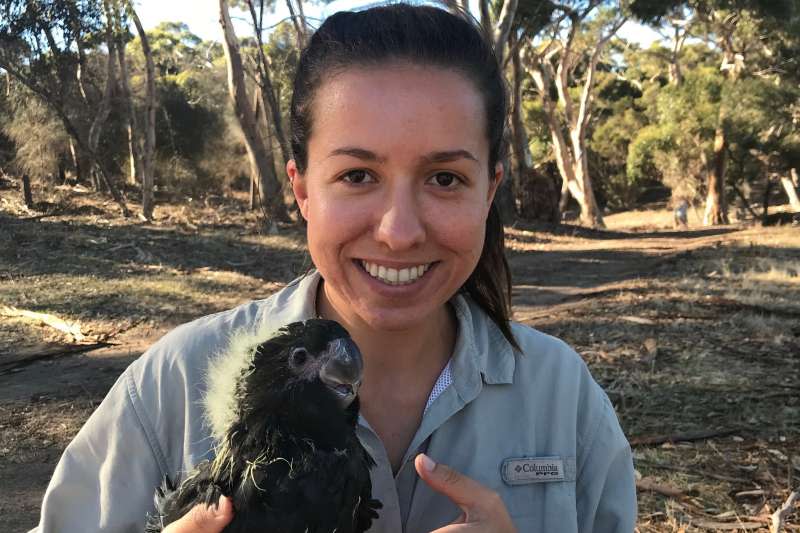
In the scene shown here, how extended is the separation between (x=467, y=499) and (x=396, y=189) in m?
0.74

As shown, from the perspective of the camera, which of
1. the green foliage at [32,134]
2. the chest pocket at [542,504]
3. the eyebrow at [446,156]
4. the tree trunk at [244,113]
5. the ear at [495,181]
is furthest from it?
the green foliage at [32,134]

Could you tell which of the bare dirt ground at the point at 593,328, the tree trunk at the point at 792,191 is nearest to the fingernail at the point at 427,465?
the bare dirt ground at the point at 593,328

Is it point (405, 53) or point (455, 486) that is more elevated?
point (405, 53)

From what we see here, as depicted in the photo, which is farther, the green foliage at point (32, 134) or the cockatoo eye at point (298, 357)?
the green foliage at point (32, 134)

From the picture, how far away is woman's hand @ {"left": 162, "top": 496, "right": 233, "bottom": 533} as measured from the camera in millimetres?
1481

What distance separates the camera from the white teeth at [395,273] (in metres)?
1.75

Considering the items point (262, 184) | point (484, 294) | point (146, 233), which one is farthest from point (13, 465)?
point (262, 184)

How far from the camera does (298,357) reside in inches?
63.2

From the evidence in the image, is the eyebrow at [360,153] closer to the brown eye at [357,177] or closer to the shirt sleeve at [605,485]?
the brown eye at [357,177]

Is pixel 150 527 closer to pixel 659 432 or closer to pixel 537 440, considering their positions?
pixel 537 440

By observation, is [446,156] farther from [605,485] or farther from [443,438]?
[605,485]

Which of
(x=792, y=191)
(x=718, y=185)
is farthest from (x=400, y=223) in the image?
(x=792, y=191)

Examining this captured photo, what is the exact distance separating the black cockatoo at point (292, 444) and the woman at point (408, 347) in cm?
9

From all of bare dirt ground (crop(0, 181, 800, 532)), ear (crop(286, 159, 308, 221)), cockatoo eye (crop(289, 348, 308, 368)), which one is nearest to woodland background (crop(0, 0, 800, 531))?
bare dirt ground (crop(0, 181, 800, 532))
